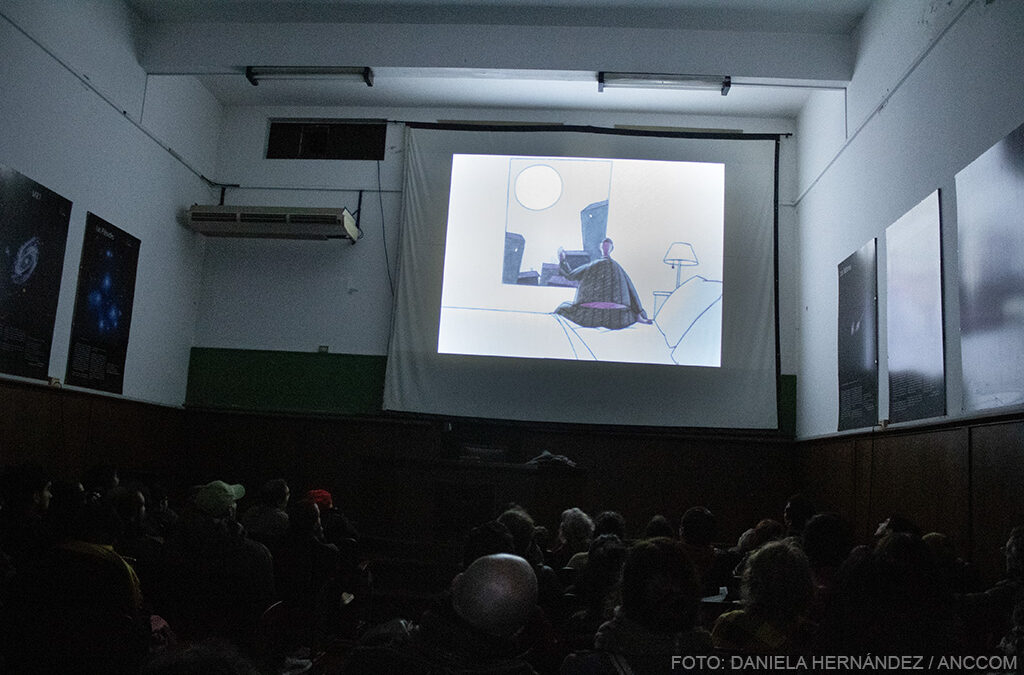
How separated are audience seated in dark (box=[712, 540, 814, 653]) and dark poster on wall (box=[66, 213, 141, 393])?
6.08m

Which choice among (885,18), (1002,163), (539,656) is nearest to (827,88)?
(885,18)

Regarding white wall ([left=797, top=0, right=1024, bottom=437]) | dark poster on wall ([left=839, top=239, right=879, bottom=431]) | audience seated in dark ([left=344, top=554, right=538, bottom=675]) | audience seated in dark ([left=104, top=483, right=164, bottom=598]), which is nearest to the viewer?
audience seated in dark ([left=344, top=554, right=538, bottom=675])

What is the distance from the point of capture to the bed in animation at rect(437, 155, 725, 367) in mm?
8031

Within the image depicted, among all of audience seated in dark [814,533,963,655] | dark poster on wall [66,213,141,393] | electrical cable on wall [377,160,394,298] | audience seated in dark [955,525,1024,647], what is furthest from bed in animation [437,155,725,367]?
audience seated in dark [814,533,963,655]

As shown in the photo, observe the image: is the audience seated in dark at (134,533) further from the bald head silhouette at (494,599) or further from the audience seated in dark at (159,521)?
the bald head silhouette at (494,599)

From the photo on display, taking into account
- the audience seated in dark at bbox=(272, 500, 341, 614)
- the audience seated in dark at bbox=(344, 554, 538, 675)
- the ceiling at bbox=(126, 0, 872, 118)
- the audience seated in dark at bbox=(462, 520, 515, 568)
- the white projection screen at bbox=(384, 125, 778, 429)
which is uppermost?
the ceiling at bbox=(126, 0, 872, 118)

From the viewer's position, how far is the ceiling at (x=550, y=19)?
7137mm

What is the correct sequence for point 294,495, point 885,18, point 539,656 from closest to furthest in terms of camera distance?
point 539,656 < point 885,18 < point 294,495

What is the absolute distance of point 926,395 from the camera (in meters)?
5.33

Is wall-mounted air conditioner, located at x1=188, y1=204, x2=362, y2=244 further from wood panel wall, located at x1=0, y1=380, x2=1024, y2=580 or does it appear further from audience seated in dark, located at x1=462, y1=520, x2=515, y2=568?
audience seated in dark, located at x1=462, y1=520, x2=515, y2=568

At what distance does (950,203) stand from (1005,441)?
1.61 m

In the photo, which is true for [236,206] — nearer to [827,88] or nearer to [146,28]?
[146,28]

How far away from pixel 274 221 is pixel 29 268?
8.63 ft

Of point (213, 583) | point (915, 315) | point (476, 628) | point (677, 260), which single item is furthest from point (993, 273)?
point (213, 583)
